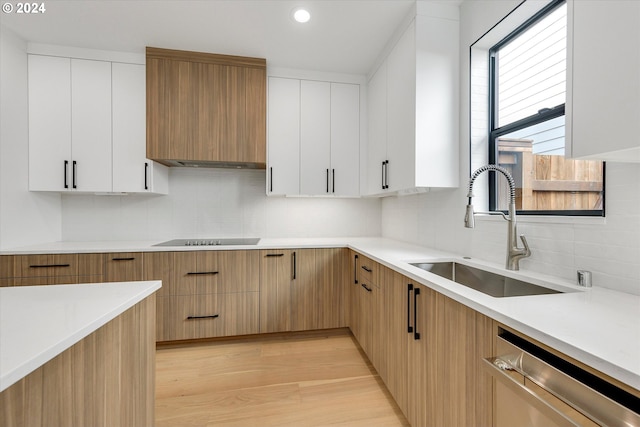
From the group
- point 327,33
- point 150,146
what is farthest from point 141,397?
point 327,33

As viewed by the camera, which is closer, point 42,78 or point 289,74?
point 42,78

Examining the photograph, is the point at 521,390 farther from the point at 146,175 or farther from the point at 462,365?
the point at 146,175

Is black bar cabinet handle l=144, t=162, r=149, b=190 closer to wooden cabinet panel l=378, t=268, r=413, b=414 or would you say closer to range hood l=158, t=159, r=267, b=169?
range hood l=158, t=159, r=267, b=169

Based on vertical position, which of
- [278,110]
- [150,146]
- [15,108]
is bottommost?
[150,146]

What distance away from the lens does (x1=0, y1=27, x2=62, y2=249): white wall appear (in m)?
2.16

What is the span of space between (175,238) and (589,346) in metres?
3.10

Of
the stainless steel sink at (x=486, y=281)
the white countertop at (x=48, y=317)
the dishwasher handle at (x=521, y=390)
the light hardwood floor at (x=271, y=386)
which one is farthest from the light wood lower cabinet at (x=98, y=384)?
the stainless steel sink at (x=486, y=281)

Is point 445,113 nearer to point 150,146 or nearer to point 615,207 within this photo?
point 615,207

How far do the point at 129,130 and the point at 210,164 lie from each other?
74 cm

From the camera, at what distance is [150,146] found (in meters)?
2.45

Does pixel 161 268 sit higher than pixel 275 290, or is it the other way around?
pixel 161 268

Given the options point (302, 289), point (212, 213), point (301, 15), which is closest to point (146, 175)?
point (212, 213)

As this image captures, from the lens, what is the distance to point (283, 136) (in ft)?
9.05

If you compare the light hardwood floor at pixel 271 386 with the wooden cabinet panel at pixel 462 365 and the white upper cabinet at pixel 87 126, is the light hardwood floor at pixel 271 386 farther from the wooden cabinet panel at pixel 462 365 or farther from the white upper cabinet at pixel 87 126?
the white upper cabinet at pixel 87 126
